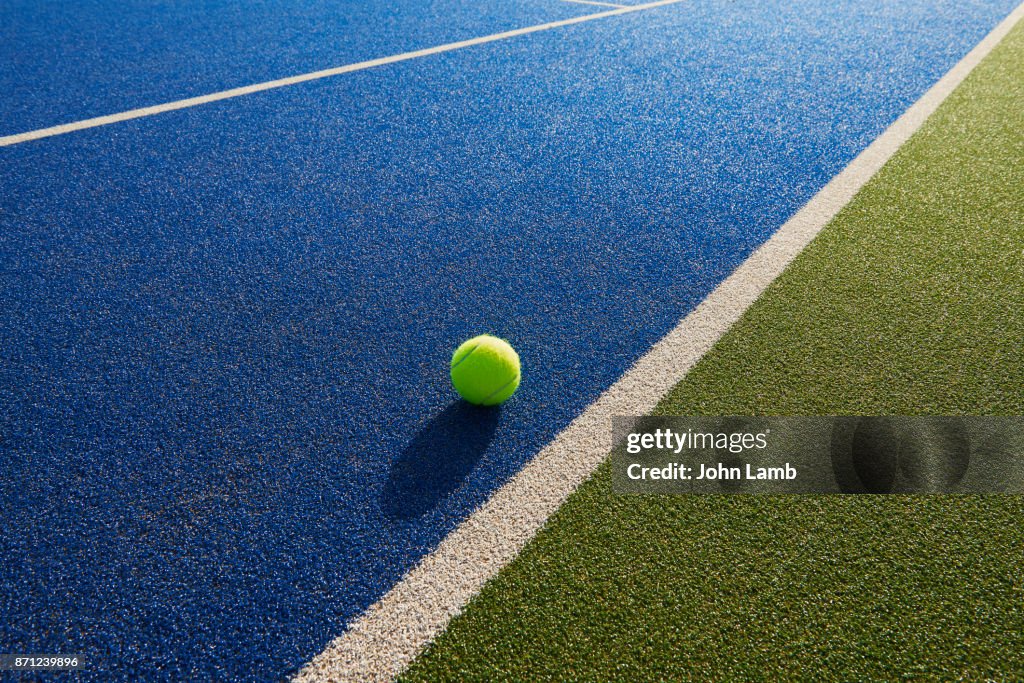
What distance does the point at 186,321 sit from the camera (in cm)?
272

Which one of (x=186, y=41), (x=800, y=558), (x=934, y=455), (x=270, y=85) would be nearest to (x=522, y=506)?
(x=800, y=558)

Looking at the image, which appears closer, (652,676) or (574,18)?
(652,676)

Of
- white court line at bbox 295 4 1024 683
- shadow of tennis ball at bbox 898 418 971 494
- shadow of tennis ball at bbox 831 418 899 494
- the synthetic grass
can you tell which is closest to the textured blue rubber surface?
white court line at bbox 295 4 1024 683

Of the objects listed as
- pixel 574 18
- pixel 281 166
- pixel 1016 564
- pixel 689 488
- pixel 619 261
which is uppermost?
pixel 574 18

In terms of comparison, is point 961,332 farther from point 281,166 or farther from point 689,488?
point 281,166

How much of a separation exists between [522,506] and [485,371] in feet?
1.54

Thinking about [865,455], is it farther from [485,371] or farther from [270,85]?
[270,85]

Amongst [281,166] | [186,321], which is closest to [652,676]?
[186,321]

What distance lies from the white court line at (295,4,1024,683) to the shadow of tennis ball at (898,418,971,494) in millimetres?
721

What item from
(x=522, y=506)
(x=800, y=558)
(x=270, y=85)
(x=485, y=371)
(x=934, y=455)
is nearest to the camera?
(x=800, y=558)

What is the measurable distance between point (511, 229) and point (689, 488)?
172 centimetres

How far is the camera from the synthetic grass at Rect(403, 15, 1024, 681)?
5.27 ft

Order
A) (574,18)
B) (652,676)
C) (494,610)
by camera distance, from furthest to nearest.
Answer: (574,18)
(494,610)
(652,676)

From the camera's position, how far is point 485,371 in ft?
7.32
